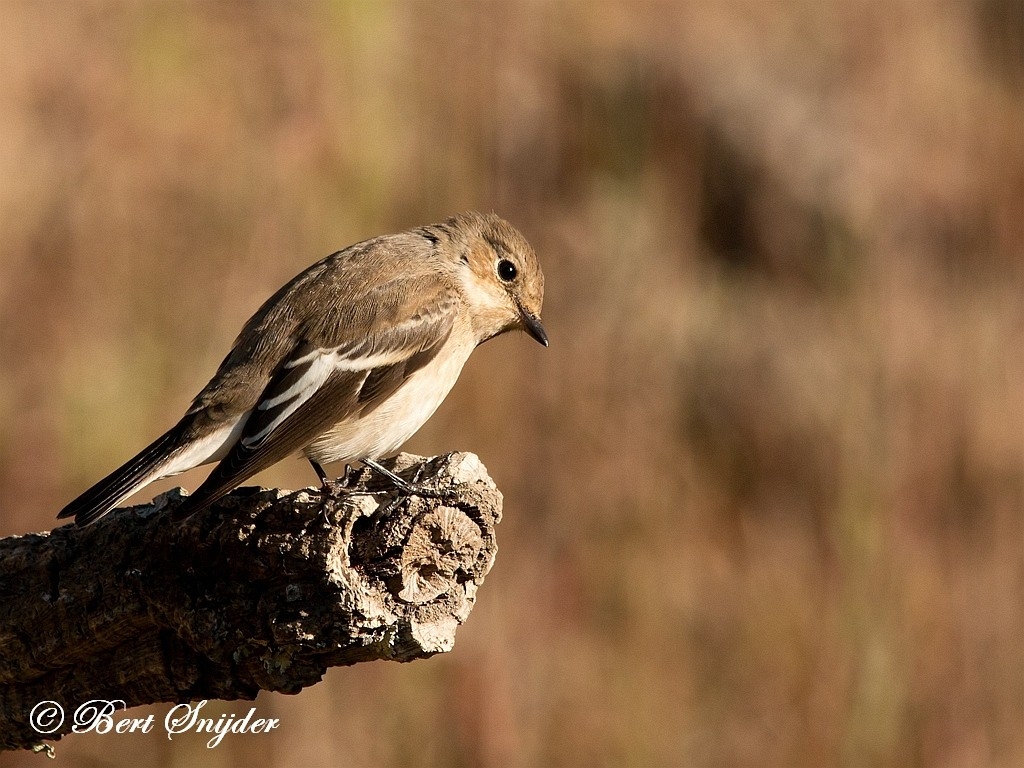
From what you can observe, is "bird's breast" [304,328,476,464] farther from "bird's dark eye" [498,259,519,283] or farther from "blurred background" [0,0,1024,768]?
"blurred background" [0,0,1024,768]

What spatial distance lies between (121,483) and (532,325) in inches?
61.7

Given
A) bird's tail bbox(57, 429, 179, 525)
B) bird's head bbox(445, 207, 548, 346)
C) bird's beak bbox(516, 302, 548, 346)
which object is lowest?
bird's tail bbox(57, 429, 179, 525)

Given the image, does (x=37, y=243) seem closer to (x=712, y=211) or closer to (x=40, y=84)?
(x=40, y=84)

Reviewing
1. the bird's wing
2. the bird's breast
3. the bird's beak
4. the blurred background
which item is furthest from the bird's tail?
the bird's beak

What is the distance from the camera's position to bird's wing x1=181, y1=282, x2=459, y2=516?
308cm

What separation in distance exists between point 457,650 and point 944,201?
15.4ft

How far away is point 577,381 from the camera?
4953 mm

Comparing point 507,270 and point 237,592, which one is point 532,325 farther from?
point 237,592

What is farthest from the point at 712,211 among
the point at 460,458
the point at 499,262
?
the point at 460,458

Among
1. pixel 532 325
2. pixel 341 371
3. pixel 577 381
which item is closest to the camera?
pixel 341 371

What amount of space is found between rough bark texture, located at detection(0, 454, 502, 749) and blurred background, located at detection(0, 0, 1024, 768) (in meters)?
1.56

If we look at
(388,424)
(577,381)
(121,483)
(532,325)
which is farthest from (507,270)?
(121,483)

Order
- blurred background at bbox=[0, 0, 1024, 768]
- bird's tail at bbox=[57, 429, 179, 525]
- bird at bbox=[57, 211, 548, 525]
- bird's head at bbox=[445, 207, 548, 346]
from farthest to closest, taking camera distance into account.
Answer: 1. blurred background at bbox=[0, 0, 1024, 768]
2. bird's head at bbox=[445, 207, 548, 346]
3. bird at bbox=[57, 211, 548, 525]
4. bird's tail at bbox=[57, 429, 179, 525]

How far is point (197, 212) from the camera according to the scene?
5145 millimetres
